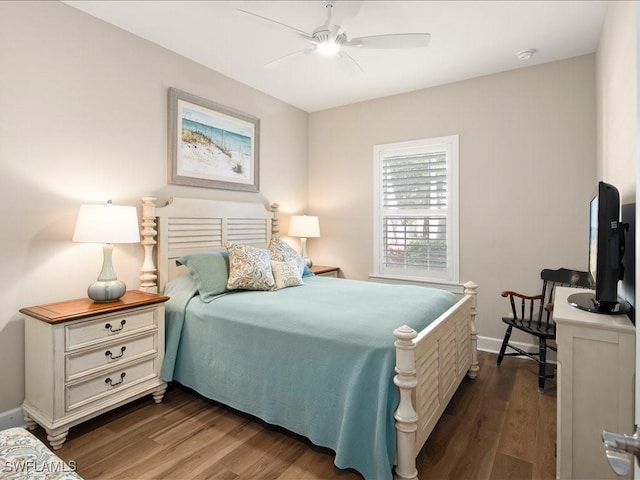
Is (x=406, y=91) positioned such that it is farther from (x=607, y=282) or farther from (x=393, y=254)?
(x=607, y=282)

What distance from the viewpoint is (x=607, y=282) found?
1.55 meters

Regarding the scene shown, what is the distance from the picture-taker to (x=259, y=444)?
2.05m

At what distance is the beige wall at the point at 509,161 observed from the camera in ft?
10.2

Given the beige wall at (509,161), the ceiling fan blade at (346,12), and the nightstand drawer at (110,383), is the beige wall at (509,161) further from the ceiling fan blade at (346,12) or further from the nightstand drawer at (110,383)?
the nightstand drawer at (110,383)

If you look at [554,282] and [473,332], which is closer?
[473,332]

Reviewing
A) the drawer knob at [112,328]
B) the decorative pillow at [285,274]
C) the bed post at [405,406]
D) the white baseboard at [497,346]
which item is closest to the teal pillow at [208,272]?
Answer: the decorative pillow at [285,274]

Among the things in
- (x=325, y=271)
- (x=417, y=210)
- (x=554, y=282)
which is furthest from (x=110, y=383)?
(x=554, y=282)

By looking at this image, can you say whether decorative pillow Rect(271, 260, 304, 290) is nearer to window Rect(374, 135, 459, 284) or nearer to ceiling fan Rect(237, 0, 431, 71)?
window Rect(374, 135, 459, 284)

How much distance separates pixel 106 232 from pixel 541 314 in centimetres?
343

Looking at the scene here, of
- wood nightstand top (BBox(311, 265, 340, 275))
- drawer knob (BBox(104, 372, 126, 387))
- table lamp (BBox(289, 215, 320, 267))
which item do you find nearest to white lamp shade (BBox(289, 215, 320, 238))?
table lamp (BBox(289, 215, 320, 267))

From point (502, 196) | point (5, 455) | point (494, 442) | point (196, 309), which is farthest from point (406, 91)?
point (5, 455)

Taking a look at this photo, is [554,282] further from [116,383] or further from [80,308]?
[80,308]

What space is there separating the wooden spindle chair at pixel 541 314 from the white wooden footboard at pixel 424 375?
22.4 inches

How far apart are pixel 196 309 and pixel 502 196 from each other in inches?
114
